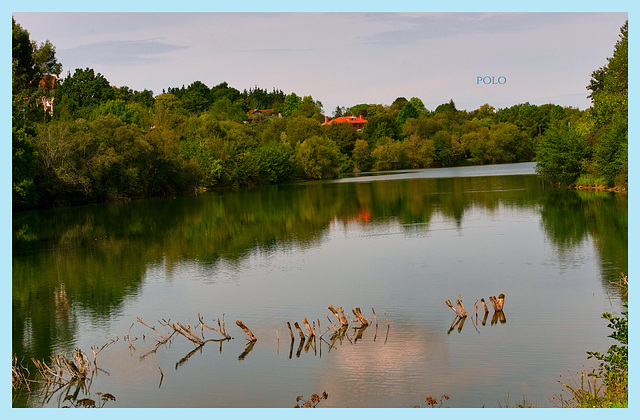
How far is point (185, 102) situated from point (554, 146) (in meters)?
82.8

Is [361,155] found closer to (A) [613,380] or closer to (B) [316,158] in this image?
(B) [316,158]

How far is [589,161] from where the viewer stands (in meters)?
48.8

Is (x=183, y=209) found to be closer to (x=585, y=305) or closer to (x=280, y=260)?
(x=280, y=260)

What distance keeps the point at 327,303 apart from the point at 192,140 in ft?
191

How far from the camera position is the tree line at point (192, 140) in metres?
48.3

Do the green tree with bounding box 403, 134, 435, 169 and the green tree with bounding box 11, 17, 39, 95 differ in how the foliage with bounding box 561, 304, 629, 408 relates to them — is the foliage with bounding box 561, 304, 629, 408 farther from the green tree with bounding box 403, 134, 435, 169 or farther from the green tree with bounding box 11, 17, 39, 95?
the green tree with bounding box 403, 134, 435, 169

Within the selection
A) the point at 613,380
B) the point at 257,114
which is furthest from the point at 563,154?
the point at 257,114

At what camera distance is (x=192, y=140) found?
73250 mm

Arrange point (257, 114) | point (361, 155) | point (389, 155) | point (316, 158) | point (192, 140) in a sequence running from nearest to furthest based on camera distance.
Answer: point (192, 140) < point (316, 158) < point (389, 155) < point (361, 155) < point (257, 114)

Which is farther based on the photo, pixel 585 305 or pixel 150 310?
pixel 150 310

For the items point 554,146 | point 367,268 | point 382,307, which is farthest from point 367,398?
point 554,146

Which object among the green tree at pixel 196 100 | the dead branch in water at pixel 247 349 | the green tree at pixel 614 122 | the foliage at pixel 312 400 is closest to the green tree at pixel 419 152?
the green tree at pixel 196 100

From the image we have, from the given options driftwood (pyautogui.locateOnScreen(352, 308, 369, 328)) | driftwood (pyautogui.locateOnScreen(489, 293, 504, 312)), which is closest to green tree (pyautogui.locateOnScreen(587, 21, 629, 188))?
driftwood (pyautogui.locateOnScreen(489, 293, 504, 312))

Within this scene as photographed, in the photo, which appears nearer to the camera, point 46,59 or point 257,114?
point 46,59
